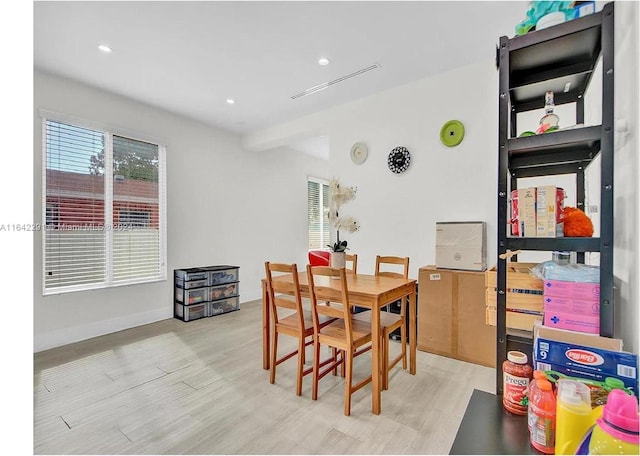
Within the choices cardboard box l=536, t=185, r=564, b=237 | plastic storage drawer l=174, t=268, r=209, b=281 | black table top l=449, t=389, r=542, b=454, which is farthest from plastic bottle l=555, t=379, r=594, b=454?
plastic storage drawer l=174, t=268, r=209, b=281

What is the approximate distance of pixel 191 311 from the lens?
410 centimetres

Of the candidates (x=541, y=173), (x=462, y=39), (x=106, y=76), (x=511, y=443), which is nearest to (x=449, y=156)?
(x=462, y=39)

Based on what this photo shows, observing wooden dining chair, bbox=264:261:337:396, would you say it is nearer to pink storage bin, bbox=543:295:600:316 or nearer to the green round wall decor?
pink storage bin, bbox=543:295:600:316

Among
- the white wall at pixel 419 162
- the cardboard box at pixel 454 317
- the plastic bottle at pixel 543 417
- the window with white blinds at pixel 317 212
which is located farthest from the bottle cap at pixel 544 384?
the window with white blinds at pixel 317 212

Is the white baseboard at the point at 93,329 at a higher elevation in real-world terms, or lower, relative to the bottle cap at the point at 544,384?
lower

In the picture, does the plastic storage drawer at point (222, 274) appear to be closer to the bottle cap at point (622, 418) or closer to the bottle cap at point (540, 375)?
the bottle cap at point (540, 375)

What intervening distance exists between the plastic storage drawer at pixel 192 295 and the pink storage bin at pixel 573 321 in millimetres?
4029

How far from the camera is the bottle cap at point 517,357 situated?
0.94m

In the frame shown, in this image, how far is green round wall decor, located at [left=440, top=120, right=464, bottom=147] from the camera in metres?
3.14

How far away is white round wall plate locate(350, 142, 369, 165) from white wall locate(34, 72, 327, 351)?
218cm

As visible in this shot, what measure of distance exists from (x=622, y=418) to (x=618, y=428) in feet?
0.07

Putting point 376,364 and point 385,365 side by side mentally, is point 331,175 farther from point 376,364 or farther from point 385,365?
point 376,364
